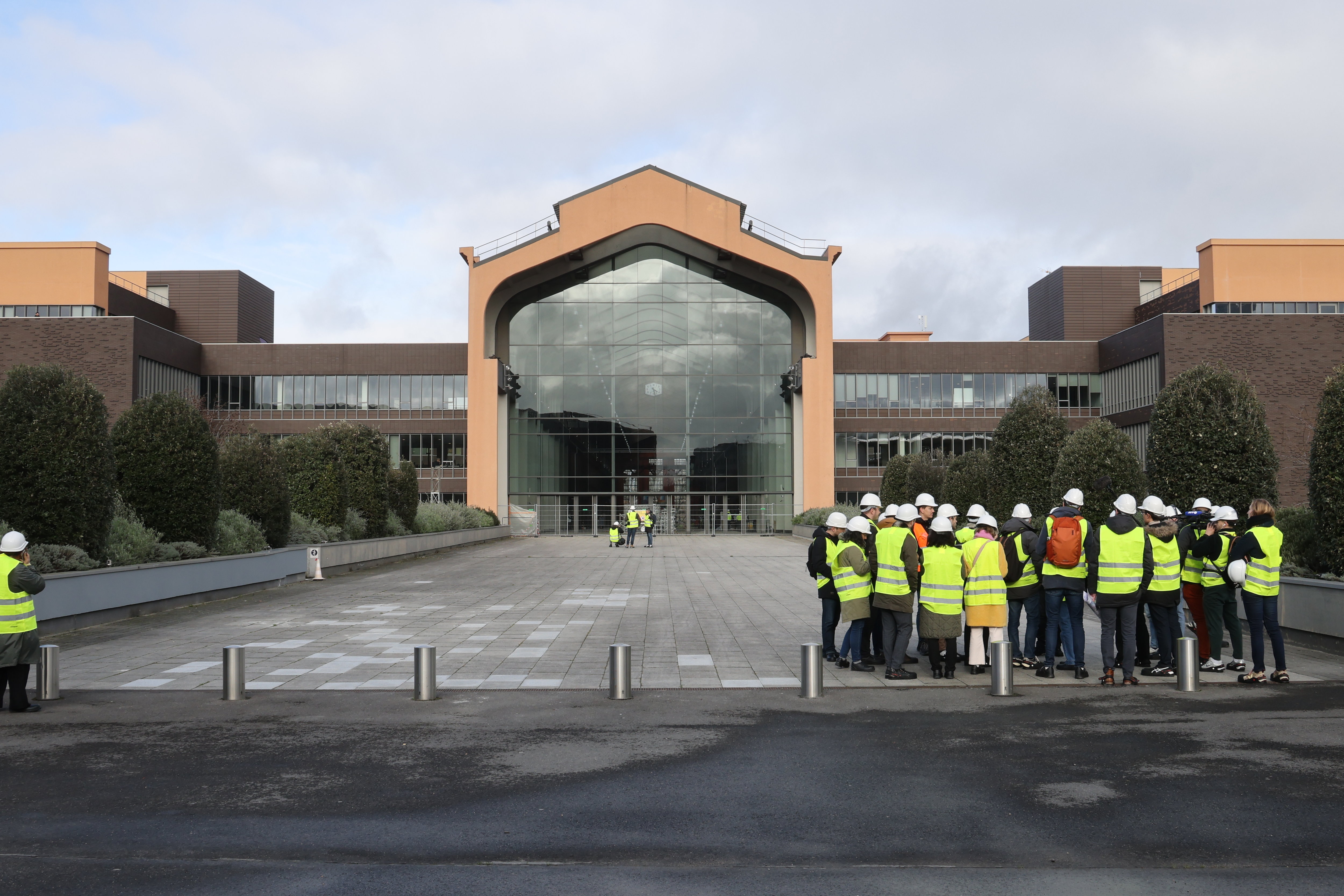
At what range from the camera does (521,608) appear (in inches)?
709

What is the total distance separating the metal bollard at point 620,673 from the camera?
32.4ft

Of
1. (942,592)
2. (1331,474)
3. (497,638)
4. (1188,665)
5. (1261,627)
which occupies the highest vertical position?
(1331,474)

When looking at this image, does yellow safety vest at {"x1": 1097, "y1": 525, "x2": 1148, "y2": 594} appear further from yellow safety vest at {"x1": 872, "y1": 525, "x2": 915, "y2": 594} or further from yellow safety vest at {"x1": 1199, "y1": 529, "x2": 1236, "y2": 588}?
yellow safety vest at {"x1": 872, "y1": 525, "x2": 915, "y2": 594}

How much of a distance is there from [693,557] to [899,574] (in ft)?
78.5

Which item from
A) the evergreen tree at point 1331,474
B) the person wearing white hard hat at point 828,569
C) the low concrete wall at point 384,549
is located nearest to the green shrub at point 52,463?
the low concrete wall at point 384,549

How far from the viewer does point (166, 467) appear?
63.3 ft

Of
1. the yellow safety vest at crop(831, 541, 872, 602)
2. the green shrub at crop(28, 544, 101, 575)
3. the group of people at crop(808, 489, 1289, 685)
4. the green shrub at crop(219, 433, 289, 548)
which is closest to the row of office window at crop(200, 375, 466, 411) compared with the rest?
the green shrub at crop(219, 433, 289, 548)

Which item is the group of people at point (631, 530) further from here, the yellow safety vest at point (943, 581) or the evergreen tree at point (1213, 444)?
the yellow safety vest at point (943, 581)

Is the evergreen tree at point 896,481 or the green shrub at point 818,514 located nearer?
the evergreen tree at point 896,481

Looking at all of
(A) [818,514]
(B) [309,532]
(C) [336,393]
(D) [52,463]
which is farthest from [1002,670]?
(C) [336,393]

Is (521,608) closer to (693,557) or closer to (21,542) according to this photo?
(21,542)

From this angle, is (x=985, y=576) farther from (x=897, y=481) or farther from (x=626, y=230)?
(x=626, y=230)

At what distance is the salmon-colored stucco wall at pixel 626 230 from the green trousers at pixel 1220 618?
43.0 m

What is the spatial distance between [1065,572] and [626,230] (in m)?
45.1
